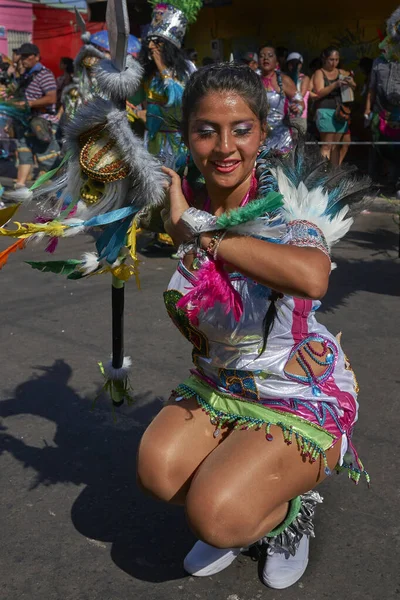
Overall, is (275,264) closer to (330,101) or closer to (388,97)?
(388,97)

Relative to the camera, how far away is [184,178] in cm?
226

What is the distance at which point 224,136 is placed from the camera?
2016 mm

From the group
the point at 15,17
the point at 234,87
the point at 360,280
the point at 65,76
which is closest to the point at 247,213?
the point at 234,87

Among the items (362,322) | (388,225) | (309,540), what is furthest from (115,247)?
(388,225)

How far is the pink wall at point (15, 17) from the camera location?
19.6 metres

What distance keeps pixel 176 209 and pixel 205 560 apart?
1.10 m

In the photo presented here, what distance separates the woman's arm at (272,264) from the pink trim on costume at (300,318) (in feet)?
1.10

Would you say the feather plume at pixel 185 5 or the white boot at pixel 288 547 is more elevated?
the feather plume at pixel 185 5

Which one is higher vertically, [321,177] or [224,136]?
[224,136]

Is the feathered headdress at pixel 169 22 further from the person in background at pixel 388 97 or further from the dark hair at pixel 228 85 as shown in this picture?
the dark hair at pixel 228 85

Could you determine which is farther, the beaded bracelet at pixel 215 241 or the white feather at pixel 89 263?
the white feather at pixel 89 263

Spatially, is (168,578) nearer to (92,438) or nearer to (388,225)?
(92,438)

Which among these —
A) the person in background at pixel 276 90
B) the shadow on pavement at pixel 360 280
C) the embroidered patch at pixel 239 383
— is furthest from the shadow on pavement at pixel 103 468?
the person in background at pixel 276 90

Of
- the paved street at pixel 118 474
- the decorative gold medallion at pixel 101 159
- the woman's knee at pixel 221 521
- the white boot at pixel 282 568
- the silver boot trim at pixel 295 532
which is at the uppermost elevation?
the decorative gold medallion at pixel 101 159
